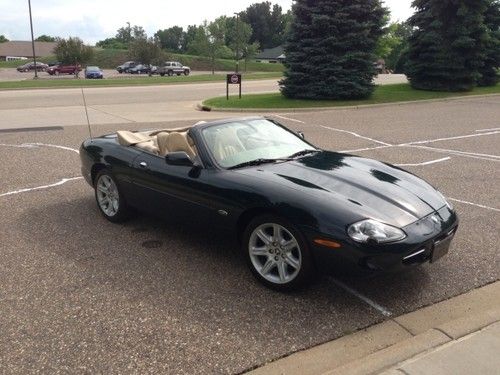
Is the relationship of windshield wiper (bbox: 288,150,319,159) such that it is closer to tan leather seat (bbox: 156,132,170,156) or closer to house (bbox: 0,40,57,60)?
tan leather seat (bbox: 156,132,170,156)

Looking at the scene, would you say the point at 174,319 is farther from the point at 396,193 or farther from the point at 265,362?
the point at 396,193

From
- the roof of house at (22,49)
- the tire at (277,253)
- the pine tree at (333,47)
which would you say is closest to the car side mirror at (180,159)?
the tire at (277,253)

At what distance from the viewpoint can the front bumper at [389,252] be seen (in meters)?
3.24

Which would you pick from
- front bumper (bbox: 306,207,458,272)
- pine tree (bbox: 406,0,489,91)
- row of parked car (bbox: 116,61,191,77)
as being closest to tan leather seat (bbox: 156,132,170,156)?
front bumper (bbox: 306,207,458,272)

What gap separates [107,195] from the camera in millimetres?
5371

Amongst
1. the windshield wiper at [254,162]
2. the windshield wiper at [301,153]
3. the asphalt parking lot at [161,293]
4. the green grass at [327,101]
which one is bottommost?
the asphalt parking lot at [161,293]

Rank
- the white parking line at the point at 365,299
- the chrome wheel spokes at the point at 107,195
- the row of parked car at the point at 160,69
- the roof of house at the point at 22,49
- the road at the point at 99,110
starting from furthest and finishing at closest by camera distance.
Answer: the roof of house at the point at 22,49, the row of parked car at the point at 160,69, the road at the point at 99,110, the chrome wheel spokes at the point at 107,195, the white parking line at the point at 365,299

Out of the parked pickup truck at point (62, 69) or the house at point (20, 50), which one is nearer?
the parked pickup truck at point (62, 69)

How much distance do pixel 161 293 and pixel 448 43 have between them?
23.4 meters

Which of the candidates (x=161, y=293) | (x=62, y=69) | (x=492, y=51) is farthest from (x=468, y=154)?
(x=62, y=69)

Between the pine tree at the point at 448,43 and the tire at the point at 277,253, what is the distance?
73.2 ft

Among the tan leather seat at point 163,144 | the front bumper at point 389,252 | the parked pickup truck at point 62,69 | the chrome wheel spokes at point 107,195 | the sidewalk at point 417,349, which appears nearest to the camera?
the sidewalk at point 417,349

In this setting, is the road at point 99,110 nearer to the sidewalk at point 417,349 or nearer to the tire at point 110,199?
the tire at point 110,199

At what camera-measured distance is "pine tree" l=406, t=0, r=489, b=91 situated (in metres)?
22.8
